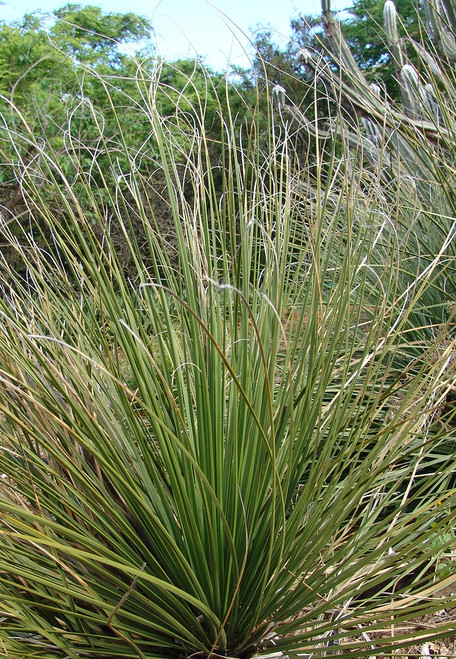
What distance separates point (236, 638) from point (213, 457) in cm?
40

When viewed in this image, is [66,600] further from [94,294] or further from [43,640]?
[94,294]

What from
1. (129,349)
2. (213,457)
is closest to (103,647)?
(213,457)

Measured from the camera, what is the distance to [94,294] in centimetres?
140

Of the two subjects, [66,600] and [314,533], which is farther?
[314,533]

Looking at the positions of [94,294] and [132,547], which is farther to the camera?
[94,294]

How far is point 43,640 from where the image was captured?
1139 mm

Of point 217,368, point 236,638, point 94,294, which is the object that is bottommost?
point 236,638

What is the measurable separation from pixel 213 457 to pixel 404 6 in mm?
20470

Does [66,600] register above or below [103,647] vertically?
above

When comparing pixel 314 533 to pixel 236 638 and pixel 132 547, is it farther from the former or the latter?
pixel 132 547

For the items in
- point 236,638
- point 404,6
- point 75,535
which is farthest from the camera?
point 404,6

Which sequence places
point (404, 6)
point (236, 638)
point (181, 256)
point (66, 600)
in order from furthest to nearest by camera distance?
1. point (404, 6)
2. point (181, 256)
3. point (236, 638)
4. point (66, 600)

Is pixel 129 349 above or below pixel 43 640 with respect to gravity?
above

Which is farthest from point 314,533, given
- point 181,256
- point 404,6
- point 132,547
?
point 404,6
